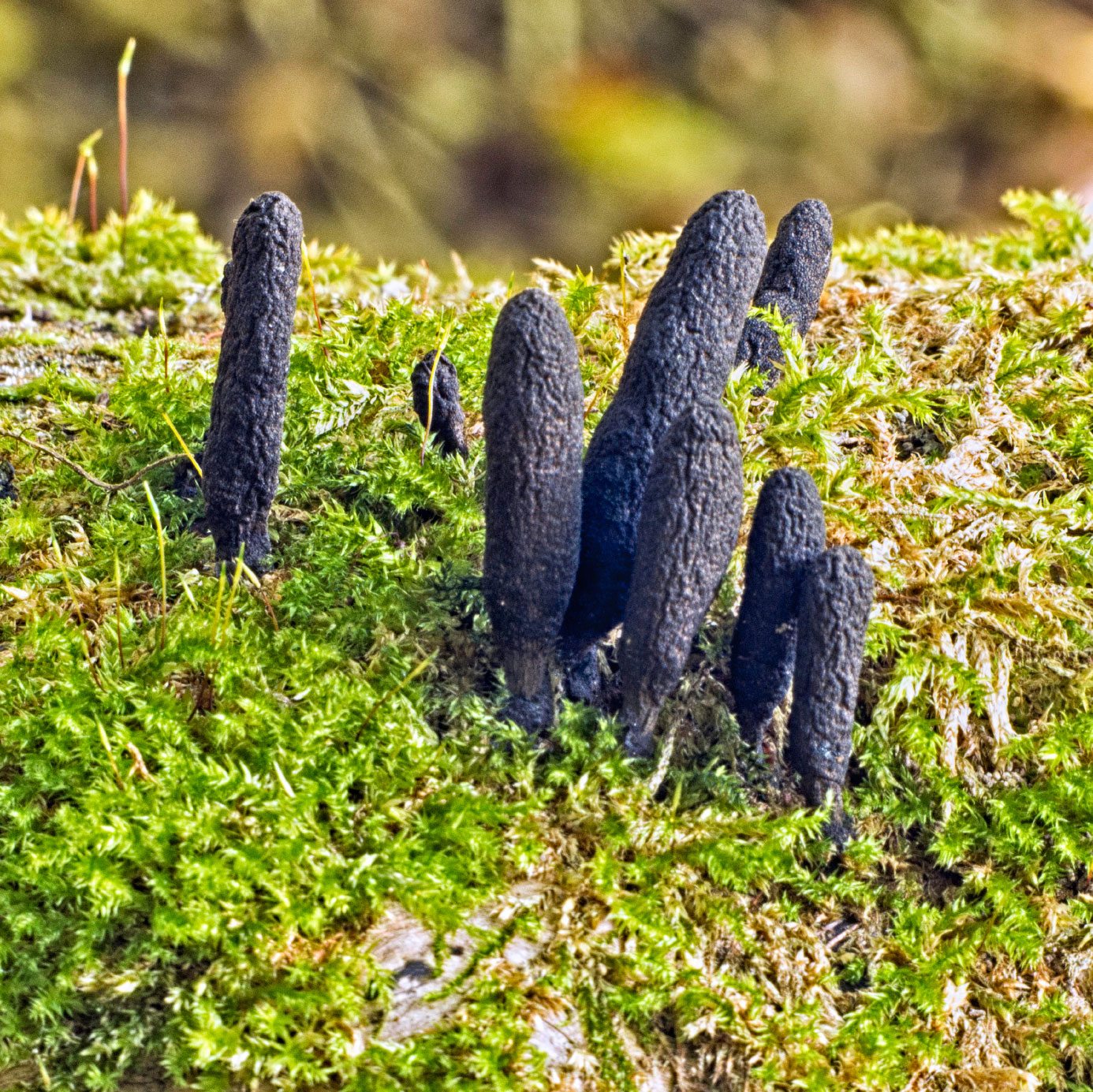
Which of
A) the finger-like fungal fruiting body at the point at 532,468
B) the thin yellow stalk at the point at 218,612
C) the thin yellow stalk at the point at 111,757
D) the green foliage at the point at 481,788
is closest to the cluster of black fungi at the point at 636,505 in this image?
the finger-like fungal fruiting body at the point at 532,468

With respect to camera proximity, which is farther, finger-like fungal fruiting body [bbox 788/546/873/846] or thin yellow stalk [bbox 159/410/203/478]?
thin yellow stalk [bbox 159/410/203/478]

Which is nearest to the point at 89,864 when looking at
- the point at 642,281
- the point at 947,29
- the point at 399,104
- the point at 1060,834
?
the point at 1060,834

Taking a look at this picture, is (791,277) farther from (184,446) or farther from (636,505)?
(184,446)

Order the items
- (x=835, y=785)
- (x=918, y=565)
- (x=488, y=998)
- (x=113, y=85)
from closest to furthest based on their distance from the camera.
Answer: (x=488, y=998), (x=835, y=785), (x=918, y=565), (x=113, y=85)

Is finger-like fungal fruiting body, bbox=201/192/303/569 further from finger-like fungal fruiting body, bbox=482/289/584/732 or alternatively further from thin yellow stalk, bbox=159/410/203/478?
finger-like fungal fruiting body, bbox=482/289/584/732

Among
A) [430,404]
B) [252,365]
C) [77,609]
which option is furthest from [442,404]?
[77,609]

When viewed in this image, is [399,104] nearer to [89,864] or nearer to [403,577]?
[403,577]

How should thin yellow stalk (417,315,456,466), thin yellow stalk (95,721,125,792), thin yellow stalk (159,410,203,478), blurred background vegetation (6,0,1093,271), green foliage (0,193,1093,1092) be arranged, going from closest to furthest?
green foliage (0,193,1093,1092)
thin yellow stalk (95,721,125,792)
thin yellow stalk (159,410,203,478)
thin yellow stalk (417,315,456,466)
blurred background vegetation (6,0,1093,271)

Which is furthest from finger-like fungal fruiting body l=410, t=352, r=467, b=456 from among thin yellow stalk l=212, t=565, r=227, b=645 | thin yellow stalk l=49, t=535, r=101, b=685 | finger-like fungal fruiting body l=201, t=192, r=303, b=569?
thin yellow stalk l=49, t=535, r=101, b=685

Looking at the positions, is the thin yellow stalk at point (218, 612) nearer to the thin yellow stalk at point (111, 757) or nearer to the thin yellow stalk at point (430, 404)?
the thin yellow stalk at point (111, 757)
